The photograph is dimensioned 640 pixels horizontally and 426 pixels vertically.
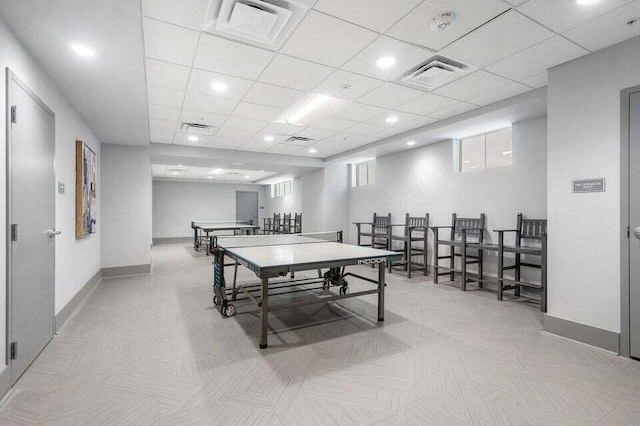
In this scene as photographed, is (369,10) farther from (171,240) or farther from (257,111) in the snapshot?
(171,240)

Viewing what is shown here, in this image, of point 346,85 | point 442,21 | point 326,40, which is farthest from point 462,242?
point 326,40

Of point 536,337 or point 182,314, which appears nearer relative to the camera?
point 536,337

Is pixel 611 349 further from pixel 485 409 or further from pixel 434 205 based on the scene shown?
pixel 434 205

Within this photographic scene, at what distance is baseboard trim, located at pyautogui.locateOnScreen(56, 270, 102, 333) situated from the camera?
3371mm

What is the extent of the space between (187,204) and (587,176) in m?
14.2

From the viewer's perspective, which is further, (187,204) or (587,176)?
(187,204)

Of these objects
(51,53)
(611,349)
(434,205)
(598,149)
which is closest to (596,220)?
(598,149)

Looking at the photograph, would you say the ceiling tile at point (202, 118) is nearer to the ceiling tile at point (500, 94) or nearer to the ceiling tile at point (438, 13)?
the ceiling tile at point (438, 13)

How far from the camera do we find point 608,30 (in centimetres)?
263

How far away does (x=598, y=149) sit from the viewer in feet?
9.57

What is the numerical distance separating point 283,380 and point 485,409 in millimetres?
1365

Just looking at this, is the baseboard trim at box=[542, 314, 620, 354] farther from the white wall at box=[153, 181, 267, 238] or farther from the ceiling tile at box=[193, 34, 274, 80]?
the white wall at box=[153, 181, 267, 238]

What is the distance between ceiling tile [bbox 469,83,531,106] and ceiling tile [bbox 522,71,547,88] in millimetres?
79

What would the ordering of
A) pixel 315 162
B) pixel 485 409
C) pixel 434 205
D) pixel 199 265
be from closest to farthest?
pixel 485 409
pixel 434 205
pixel 199 265
pixel 315 162
